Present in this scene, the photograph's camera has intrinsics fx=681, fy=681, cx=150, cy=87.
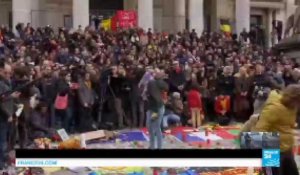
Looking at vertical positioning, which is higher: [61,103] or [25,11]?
[25,11]

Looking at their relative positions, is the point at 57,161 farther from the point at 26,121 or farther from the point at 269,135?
the point at 26,121

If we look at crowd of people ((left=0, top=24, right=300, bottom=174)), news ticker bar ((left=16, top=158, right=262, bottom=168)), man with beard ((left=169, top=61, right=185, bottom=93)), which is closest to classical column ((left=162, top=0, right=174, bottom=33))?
crowd of people ((left=0, top=24, right=300, bottom=174))

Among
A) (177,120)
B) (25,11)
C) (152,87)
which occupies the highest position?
(25,11)

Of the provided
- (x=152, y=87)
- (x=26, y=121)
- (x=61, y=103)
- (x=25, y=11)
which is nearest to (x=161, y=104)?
(x=152, y=87)

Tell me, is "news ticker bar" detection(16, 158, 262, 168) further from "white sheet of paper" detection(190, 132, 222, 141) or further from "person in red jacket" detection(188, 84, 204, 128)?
"person in red jacket" detection(188, 84, 204, 128)

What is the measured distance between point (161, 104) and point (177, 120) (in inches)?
177

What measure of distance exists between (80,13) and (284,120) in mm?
34822

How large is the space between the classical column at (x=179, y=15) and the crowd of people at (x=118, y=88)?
24202 millimetres

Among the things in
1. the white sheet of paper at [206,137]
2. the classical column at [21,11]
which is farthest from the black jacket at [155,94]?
the classical column at [21,11]

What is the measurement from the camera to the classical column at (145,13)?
42.3 metres

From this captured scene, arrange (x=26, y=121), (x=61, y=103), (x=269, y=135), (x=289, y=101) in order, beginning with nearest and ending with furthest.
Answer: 1. (x=269, y=135)
2. (x=289, y=101)
3. (x=26, y=121)
4. (x=61, y=103)

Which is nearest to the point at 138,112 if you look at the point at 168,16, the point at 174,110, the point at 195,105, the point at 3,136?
the point at 174,110

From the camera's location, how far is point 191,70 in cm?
1938

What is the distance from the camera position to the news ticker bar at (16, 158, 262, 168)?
3752 mm
